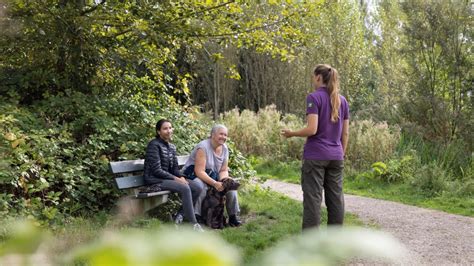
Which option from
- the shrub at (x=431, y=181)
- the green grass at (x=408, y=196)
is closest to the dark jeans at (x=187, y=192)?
the green grass at (x=408, y=196)

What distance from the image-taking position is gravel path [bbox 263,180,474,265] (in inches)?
211

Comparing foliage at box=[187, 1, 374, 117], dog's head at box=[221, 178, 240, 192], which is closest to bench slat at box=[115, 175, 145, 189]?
dog's head at box=[221, 178, 240, 192]

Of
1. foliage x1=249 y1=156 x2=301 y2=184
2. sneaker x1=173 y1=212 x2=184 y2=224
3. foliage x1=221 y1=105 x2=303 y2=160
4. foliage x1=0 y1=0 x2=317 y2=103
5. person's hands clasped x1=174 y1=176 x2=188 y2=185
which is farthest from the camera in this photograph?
foliage x1=221 y1=105 x2=303 y2=160

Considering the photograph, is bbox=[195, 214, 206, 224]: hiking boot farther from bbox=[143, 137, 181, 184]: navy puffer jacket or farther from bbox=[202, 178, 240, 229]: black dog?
bbox=[143, 137, 181, 184]: navy puffer jacket

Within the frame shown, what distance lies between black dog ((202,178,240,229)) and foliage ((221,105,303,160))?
6.44m

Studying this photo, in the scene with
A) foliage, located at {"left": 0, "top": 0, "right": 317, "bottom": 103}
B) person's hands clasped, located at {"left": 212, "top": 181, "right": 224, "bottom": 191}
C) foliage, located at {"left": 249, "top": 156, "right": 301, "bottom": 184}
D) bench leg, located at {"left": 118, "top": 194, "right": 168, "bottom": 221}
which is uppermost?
foliage, located at {"left": 0, "top": 0, "right": 317, "bottom": 103}

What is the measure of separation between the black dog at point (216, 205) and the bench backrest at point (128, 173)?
0.88m

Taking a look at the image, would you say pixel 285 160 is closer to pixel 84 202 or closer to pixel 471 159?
pixel 471 159

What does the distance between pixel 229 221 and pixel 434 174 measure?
4250mm

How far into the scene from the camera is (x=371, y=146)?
10.9 m

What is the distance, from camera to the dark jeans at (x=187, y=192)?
6.25 metres

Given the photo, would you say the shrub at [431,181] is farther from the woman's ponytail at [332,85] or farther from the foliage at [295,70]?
the foliage at [295,70]

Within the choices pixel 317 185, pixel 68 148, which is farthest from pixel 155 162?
pixel 317 185

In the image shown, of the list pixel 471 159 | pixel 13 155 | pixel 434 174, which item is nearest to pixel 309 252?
pixel 13 155
